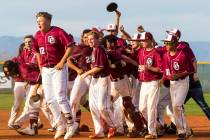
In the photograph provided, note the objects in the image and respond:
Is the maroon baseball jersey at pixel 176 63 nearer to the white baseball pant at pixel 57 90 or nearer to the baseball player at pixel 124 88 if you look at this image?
the baseball player at pixel 124 88

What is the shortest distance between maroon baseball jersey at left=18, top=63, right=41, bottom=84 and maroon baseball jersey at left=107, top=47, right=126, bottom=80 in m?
1.52

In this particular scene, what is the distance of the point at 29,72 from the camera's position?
13.0 meters

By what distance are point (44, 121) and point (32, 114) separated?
3790 mm

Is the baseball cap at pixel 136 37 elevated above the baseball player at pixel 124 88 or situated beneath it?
elevated above

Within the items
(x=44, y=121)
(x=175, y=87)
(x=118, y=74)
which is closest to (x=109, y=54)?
(x=118, y=74)

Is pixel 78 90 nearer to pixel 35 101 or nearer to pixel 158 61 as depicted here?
pixel 35 101

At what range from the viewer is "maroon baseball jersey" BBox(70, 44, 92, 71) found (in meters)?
12.6

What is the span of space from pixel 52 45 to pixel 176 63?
2258mm

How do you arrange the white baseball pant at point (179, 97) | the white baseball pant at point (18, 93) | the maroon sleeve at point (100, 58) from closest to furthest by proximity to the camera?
the maroon sleeve at point (100, 58), the white baseball pant at point (179, 97), the white baseball pant at point (18, 93)

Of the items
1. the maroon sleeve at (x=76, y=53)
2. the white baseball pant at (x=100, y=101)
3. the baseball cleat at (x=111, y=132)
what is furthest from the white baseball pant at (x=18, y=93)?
the baseball cleat at (x=111, y=132)

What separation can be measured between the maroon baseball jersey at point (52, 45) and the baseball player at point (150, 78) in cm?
164

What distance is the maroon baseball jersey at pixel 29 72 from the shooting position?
12.9 m

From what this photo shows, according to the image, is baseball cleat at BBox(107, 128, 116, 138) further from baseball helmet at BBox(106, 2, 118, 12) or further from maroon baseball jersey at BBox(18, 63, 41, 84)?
baseball helmet at BBox(106, 2, 118, 12)

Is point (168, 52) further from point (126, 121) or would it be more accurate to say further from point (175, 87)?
point (126, 121)
